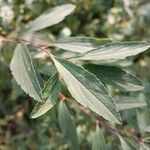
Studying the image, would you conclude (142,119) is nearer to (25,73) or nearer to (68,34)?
(25,73)

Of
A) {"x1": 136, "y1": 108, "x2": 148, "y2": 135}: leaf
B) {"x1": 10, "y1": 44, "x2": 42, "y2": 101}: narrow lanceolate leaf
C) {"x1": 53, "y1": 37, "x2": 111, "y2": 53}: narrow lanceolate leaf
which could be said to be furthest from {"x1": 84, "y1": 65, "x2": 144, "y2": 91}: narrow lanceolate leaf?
{"x1": 136, "y1": 108, "x2": 148, "y2": 135}: leaf

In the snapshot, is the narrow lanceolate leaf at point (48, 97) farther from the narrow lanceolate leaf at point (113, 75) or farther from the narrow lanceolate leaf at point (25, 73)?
the narrow lanceolate leaf at point (113, 75)

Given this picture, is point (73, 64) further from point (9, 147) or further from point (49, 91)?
point (9, 147)

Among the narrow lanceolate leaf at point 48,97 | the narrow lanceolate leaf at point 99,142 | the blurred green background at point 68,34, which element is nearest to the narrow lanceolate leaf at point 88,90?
the narrow lanceolate leaf at point 48,97

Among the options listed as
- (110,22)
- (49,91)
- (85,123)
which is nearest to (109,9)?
(110,22)

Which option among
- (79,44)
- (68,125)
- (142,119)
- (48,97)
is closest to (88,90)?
(48,97)
